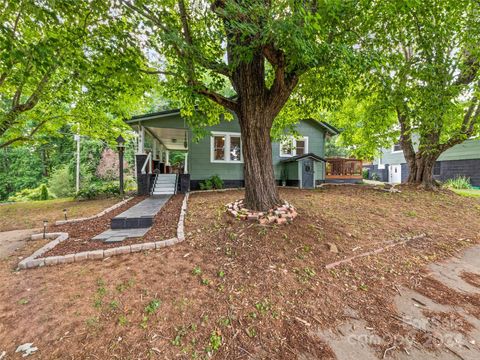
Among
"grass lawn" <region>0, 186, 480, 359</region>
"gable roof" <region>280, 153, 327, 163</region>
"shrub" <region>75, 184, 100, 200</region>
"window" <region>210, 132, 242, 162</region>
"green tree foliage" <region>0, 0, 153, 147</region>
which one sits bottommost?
"grass lawn" <region>0, 186, 480, 359</region>

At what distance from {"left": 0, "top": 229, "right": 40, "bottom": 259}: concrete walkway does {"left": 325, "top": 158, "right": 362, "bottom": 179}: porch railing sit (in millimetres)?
14909

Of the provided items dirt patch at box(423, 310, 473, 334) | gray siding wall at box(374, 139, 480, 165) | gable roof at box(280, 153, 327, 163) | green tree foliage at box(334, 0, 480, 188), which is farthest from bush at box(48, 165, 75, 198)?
gray siding wall at box(374, 139, 480, 165)

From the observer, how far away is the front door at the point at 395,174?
58.7ft

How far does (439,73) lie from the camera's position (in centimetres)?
444

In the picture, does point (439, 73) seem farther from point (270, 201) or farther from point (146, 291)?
point (146, 291)

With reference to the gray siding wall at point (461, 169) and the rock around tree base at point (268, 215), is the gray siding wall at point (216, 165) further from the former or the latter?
the gray siding wall at point (461, 169)

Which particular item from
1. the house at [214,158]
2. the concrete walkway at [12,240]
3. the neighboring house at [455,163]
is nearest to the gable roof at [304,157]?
the house at [214,158]

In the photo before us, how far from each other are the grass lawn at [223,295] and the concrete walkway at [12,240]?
0.27m

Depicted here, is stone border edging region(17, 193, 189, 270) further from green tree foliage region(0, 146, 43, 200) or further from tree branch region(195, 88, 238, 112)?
green tree foliage region(0, 146, 43, 200)

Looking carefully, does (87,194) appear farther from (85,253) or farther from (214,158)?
(85,253)

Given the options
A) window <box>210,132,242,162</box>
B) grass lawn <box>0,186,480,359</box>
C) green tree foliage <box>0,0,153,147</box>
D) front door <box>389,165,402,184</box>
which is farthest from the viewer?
front door <box>389,165,402,184</box>

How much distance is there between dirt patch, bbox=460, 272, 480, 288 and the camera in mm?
2889

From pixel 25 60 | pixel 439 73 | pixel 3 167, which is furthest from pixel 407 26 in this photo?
pixel 3 167

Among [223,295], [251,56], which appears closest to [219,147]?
[251,56]
